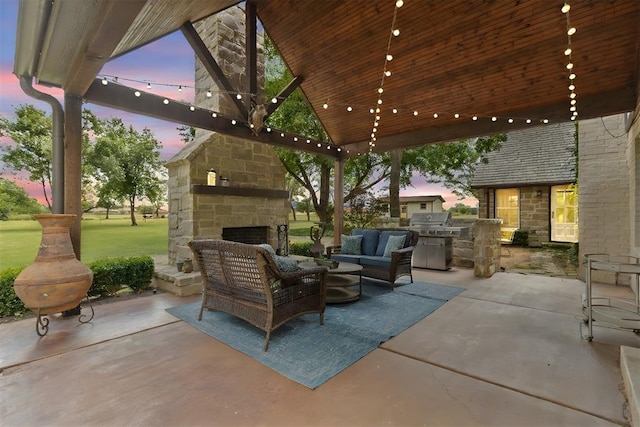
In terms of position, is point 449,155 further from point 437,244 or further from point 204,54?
point 204,54

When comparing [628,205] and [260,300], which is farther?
[628,205]

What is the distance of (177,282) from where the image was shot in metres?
4.53

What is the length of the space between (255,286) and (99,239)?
239 inches

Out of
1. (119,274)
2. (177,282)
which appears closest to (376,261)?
(177,282)

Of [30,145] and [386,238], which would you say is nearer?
[30,145]

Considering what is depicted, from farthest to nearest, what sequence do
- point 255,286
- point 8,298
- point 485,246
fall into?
point 485,246 → point 8,298 → point 255,286

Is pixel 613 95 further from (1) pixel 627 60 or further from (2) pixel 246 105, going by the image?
(2) pixel 246 105

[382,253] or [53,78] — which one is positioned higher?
[53,78]

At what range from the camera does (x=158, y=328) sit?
3.25 m

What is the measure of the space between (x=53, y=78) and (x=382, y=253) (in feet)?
17.0

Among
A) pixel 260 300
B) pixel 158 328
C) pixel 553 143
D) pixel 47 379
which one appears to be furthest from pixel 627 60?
pixel 553 143

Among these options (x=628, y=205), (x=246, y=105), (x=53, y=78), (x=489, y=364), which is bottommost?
(x=489, y=364)

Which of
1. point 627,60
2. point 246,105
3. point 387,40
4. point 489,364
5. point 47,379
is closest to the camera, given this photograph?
point 47,379

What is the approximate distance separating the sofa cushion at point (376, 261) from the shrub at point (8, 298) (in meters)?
4.64
